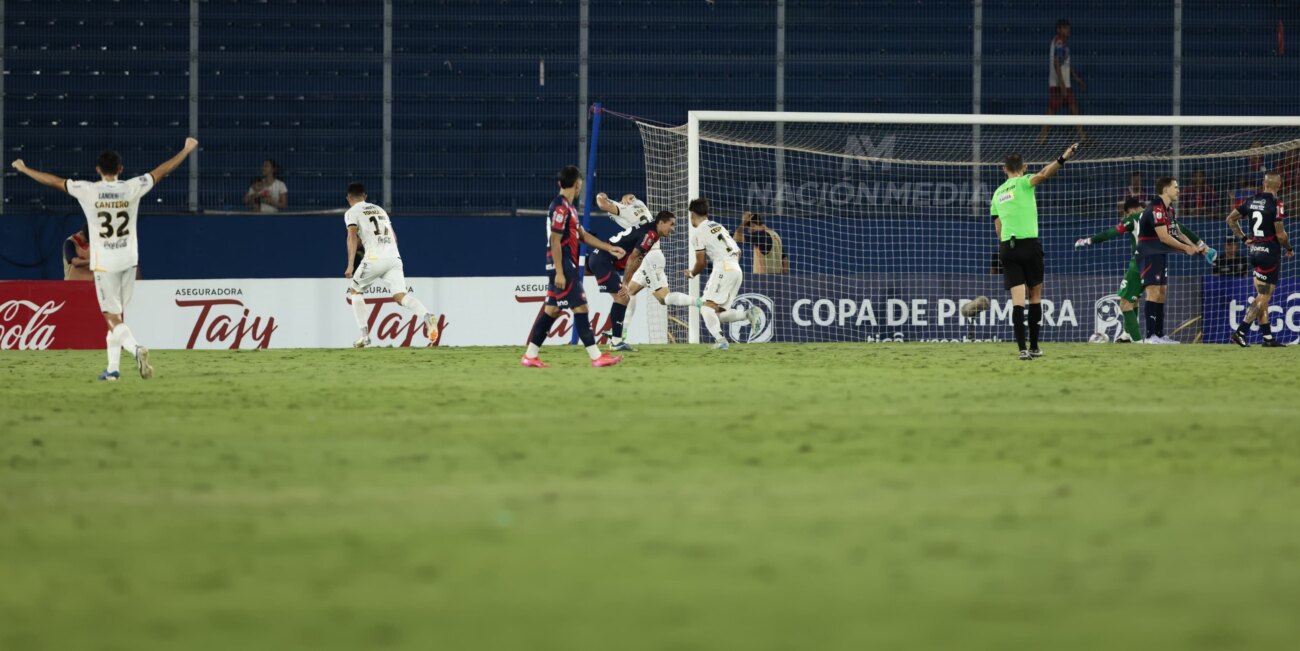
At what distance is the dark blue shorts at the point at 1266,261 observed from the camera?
18281 millimetres

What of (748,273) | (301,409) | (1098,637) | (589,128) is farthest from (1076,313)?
(1098,637)

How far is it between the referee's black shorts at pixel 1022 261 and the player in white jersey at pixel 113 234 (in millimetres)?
7602

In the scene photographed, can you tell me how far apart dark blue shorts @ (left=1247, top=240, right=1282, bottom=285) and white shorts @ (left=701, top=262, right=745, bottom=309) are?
5932 millimetres

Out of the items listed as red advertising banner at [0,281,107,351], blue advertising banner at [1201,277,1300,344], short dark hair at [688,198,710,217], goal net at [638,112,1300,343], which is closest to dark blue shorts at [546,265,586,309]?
short dark hair at [688,198,710,217]

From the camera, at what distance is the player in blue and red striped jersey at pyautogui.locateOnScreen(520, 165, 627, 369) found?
13641mm

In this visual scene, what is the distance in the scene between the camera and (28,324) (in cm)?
2055

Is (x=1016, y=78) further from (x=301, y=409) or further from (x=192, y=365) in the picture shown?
(x=301, y=409)

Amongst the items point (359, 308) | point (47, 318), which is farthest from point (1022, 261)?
point (47, 318)

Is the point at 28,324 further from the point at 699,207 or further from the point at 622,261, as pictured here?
the point at 699,207

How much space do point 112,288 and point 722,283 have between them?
7.56m

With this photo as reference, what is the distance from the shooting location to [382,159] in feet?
77.5

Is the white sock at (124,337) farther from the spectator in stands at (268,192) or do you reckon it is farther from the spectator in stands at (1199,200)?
the spectator in stands at (1199,200)

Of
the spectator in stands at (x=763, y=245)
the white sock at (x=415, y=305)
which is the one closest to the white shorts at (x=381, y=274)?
the white sock at (x=415, y=305)

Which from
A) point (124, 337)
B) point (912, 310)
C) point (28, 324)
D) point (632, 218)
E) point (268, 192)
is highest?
point (268, 192)
